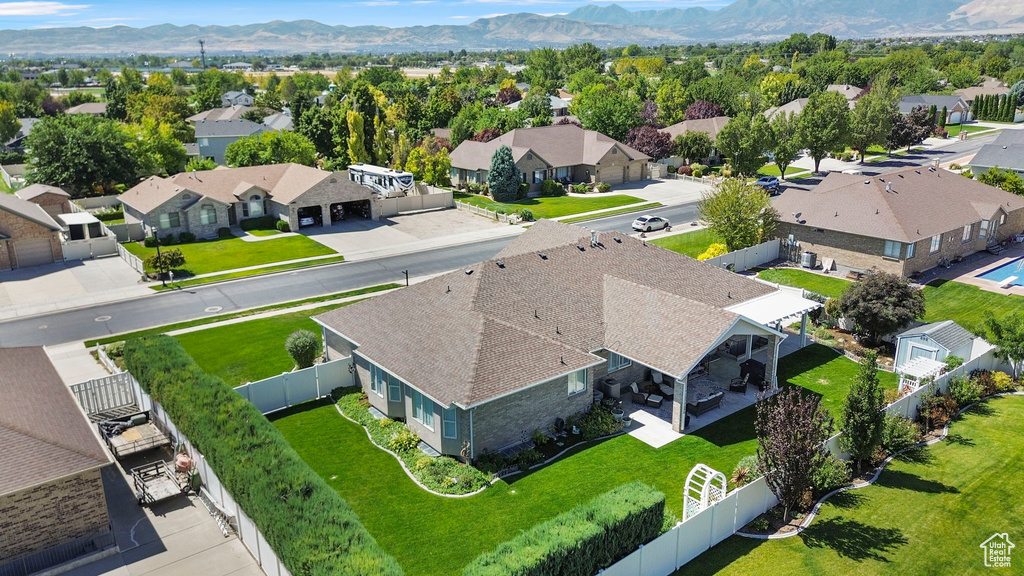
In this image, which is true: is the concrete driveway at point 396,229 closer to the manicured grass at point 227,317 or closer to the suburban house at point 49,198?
the manicured grass at point 227,317

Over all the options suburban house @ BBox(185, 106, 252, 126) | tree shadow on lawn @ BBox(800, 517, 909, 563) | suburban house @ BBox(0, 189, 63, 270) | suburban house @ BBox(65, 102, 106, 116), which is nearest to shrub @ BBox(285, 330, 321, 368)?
tree shadow on lawn @ BBox(800, 517, 909, 563)

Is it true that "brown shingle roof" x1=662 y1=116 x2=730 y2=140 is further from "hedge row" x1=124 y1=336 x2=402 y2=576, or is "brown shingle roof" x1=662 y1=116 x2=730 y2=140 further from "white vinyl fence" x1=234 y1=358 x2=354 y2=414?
"hedge row" x1=124 y1=336 x2=402 y2=576

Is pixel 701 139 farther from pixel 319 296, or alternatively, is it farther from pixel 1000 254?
pixel 319 296

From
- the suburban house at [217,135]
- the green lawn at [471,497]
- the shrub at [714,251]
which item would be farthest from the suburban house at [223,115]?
the green lawn at [471,497]

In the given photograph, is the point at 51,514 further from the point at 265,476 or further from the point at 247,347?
the point at 247,347

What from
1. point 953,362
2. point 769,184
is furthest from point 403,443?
point 769,184
